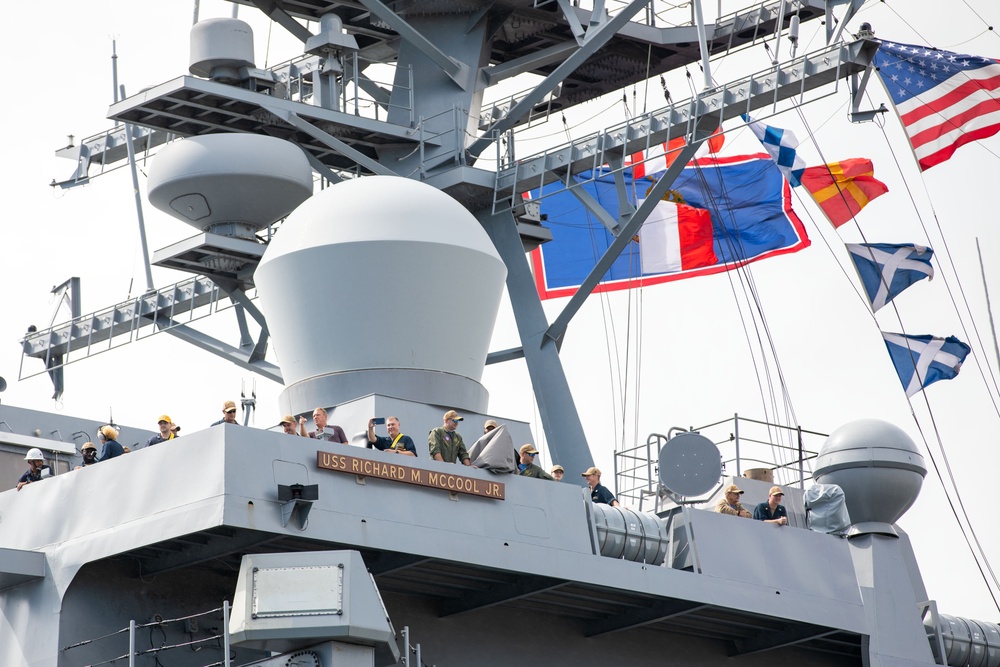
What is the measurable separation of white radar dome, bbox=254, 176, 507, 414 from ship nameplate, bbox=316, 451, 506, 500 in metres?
1.99

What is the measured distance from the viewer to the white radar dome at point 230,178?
63.5 feet

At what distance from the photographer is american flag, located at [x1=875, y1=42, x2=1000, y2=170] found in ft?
68.6

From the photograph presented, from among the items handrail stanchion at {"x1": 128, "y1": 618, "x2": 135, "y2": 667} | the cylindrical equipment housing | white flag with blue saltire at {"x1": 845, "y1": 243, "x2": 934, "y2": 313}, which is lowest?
handrail stanchion at {"x1": 128, "y1": 618, "x2": 135, "y2": 667}

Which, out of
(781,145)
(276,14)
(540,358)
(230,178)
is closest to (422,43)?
(276,14)

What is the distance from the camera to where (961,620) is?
1842cm

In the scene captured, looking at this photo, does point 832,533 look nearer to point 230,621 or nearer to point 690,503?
point 690,503

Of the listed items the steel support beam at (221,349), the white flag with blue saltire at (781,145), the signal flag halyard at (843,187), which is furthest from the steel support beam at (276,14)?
the signal flag halyard at (843,187)

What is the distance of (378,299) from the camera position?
16.3 metres

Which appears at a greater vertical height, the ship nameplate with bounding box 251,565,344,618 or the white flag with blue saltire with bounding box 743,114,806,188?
the white flag with blue saltire with bounding box 743,114,806,188

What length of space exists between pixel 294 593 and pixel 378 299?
4.31m

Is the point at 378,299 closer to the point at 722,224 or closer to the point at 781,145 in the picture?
the point at 781,145

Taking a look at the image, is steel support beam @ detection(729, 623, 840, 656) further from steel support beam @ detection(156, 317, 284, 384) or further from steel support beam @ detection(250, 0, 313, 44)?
steel support beam @ detection(250, 0, 313, 44)

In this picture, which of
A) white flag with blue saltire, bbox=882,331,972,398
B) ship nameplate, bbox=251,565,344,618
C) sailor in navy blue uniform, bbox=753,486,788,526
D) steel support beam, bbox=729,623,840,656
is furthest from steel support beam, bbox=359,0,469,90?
ship nameplate, bbox=251,565,344,618

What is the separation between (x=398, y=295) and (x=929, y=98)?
7878mm
